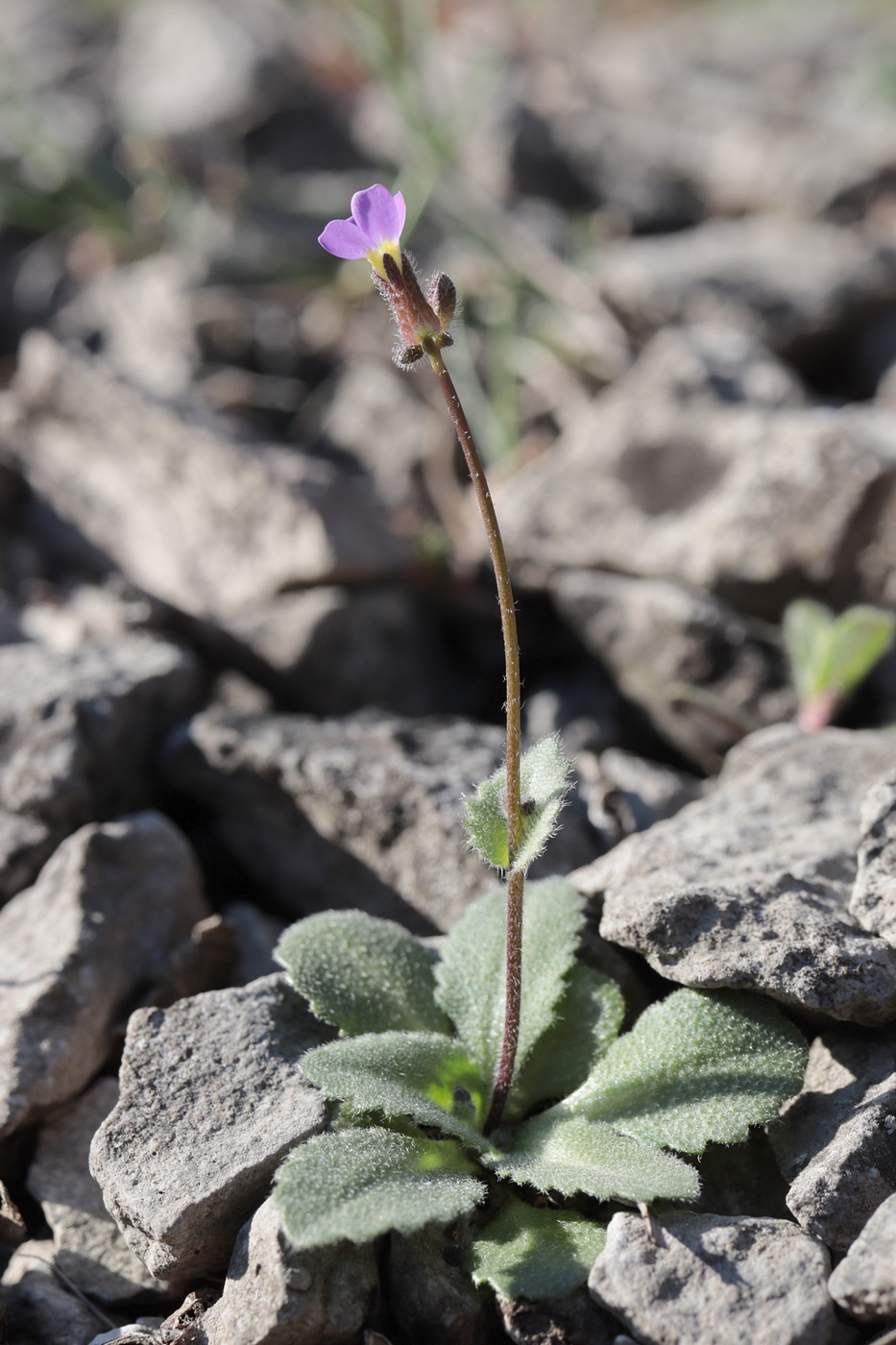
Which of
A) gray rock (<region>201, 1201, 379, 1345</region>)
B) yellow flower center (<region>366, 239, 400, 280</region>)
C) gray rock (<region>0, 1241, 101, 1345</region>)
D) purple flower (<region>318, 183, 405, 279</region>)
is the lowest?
gray rock (<region>201, 1201, 379, 1345</region>)

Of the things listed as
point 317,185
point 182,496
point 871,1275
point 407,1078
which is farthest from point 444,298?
point 317,185

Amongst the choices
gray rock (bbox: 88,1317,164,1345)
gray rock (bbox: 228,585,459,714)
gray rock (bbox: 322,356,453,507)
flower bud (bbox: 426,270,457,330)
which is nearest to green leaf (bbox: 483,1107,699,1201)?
gray rock (bbox: 88,1317,164,1345)

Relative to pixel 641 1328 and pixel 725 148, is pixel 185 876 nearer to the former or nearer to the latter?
pixel 641 1328

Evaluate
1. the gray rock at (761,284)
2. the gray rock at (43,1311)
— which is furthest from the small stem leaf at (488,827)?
the gray rock at (761,284)

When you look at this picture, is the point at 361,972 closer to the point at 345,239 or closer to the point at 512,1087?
the point at 512,1087

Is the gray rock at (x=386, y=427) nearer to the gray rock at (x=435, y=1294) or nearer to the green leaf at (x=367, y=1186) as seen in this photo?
the green leaf at (x=367, y=1186)

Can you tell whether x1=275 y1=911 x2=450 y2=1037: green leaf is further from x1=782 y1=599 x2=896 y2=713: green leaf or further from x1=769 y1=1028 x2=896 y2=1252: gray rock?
x1=782 y1=599 x2=896 y2=713: green leaf
